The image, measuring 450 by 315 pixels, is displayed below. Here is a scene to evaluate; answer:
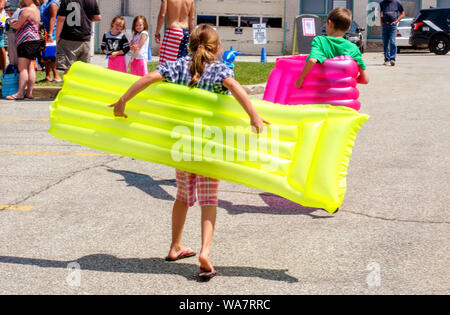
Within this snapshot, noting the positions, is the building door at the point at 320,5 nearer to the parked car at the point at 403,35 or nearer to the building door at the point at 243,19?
the building door at the point at 243,19

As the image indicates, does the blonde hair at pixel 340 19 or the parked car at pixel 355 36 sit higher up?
the blonde hair at pixel 340 19

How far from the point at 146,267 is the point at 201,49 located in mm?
1471

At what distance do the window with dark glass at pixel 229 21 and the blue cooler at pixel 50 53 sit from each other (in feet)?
63.7

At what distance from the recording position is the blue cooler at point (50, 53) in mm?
13906

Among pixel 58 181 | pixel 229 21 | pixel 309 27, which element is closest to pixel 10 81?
pixel 58 181

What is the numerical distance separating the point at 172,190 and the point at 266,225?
137 cm

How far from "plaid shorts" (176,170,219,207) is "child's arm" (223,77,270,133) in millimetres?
482

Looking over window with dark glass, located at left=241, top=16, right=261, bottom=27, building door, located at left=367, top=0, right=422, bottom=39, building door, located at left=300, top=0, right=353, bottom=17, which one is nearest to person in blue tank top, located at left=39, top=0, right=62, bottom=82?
window with dark glass, located at left=241, top=16, right=261, bottom=27

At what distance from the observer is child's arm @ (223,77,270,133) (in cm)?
460

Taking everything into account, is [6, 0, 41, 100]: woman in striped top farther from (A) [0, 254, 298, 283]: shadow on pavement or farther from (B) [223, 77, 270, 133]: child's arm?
(B) [223, 77, 270, 133]: child's arm

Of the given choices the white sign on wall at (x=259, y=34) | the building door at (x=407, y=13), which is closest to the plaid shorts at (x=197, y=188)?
the white sign on wall at (x=259, y=34)

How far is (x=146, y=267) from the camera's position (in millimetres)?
4797

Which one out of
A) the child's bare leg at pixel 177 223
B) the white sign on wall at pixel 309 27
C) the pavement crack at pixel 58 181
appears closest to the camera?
the child's bare leg at pixel 177 223
